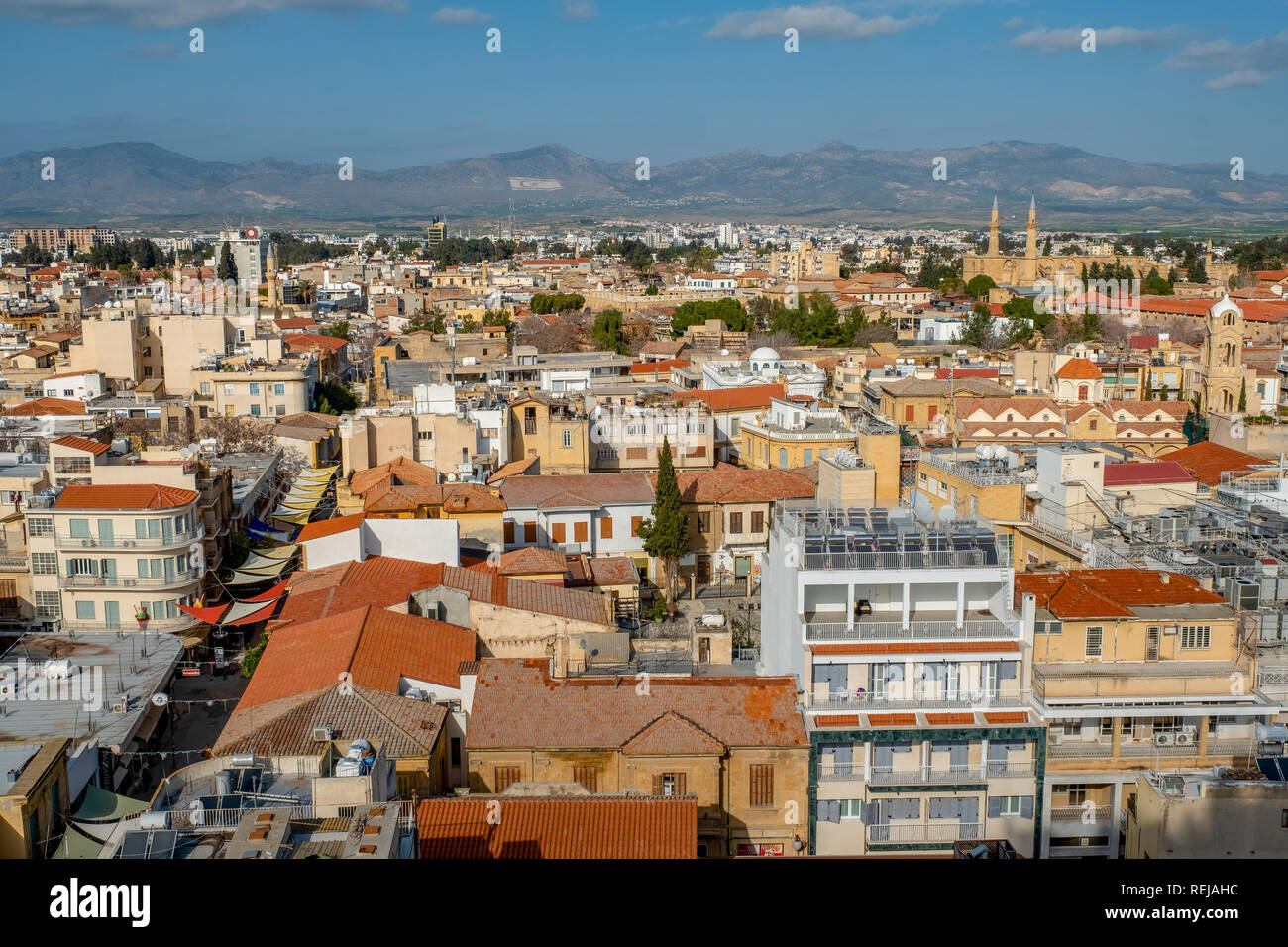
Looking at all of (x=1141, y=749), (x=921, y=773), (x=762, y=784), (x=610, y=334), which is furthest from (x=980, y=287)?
(x=762, y=784)

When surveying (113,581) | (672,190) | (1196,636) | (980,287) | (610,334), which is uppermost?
(672,190)

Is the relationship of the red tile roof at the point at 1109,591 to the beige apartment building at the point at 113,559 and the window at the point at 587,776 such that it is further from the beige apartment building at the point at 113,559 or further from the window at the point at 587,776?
the beige apartment building at the point at 113,559

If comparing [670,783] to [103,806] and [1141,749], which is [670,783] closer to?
A: [1141,749]

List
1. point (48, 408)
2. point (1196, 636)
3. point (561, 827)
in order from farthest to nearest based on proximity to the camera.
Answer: point (48, 408)
point (1196, 636)
point (561, 827)

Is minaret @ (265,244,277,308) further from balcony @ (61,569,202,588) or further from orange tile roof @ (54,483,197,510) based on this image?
balcony @ (61,569,202,588)

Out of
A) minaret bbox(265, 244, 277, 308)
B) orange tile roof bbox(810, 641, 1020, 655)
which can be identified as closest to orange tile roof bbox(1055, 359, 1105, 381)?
orange tile roof bbox(810, 641, 1020, 655)

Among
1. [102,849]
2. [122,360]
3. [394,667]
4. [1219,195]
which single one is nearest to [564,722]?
[394,667]

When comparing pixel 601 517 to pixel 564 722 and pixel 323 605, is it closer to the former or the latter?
pixel 323 605

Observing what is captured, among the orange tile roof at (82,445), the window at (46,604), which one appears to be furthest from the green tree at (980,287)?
the window at (46,604)
